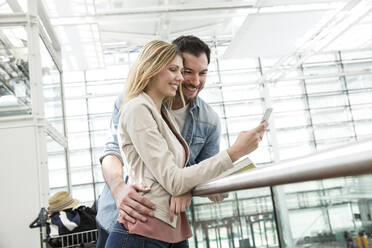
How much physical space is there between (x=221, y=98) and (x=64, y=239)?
1225 cm

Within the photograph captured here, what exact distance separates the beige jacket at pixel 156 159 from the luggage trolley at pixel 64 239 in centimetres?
221

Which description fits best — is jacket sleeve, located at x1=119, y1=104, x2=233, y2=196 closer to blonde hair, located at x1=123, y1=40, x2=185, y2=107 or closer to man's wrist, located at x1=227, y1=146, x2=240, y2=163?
man's wrist, located at x1=227, y1=146, x2=240, y2=163

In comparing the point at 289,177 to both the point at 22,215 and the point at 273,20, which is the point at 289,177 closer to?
the point at 22,215

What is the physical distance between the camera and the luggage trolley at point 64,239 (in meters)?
3.26

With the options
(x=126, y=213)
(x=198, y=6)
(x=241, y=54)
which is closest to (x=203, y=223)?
(x=126, y=213)

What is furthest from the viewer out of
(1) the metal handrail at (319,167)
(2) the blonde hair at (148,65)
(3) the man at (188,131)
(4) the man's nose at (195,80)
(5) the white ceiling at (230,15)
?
(5) the white ceiling at (230,15)

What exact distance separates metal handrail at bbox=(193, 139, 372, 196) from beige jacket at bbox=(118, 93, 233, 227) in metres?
0.24

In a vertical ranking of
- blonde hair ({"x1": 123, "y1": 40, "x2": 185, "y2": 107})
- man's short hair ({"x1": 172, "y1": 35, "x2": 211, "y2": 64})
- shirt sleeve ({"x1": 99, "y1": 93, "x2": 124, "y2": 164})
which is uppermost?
man's short hair ({"x1": 172, "y1": 35, "x2": 211, "y2": 64})

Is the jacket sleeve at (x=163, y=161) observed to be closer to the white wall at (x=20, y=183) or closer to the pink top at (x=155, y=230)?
the pink top at (x=155, y=230)

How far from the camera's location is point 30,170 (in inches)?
140

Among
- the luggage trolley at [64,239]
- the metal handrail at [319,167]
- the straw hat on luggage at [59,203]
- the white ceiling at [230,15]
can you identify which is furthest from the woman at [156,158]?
the white ceiling at [230,15]

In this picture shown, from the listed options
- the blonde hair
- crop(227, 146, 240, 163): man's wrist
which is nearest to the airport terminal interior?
crop(227, 146, 240, 163): man's wrist

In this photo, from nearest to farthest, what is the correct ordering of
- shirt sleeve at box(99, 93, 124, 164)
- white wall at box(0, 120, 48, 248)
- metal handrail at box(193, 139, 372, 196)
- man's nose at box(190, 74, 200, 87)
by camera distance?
1. metal handrail at box(193, 139, 372, 196)
2. shirt sleeve at box(99, 93, 124, 164)
3. man's nose at box(190, 74, 200, 87)
4. white wall at box(0, 120, 48, 248)

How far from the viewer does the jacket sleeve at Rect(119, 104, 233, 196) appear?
48.7 inches
